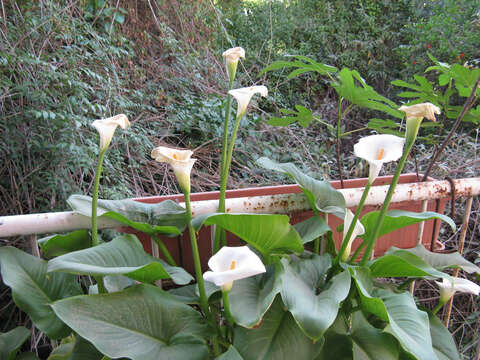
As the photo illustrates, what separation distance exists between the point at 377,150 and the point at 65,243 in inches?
22.9

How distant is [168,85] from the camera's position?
2.31 meters

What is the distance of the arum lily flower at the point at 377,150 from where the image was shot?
0.56 meters

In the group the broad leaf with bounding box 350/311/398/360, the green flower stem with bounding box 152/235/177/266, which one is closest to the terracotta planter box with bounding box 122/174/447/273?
the green flower stem with bounding box 152/235/177/266

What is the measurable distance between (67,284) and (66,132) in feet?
3.21

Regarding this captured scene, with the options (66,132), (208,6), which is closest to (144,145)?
(66,132)

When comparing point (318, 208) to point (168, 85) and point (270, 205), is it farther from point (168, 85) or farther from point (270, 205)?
point (168, 85)

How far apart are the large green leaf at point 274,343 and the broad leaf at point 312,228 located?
0.16 metres

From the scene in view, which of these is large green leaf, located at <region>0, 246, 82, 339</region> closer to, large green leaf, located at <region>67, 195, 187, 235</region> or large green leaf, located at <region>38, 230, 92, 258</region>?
large green leaf, located at <region>38, 230, 92, 258</region>

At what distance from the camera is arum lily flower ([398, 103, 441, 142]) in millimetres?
499

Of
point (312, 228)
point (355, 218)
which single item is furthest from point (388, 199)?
point (312, 228)

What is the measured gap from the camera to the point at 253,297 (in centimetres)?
56

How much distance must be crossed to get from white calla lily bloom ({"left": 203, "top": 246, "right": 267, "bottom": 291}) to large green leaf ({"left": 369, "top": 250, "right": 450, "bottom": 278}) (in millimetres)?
253

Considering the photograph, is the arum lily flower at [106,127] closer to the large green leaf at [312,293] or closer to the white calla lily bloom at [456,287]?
the large green leaf at [312,293]

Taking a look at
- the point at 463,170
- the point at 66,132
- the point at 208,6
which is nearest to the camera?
the point at 66,132
